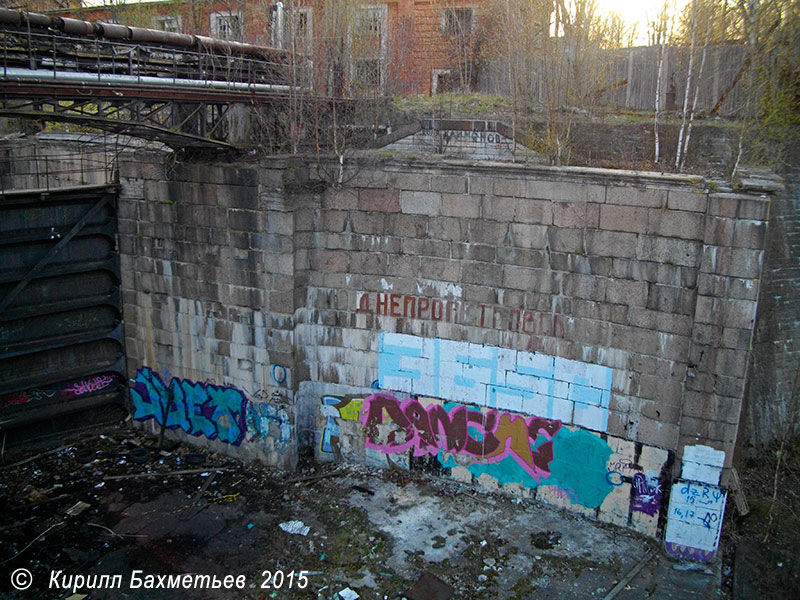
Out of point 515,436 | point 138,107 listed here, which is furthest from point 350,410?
point 138,107

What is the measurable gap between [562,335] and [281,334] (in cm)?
500

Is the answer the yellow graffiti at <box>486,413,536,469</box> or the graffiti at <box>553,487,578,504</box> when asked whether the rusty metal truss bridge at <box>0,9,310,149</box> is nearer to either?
the yellow graffiti at <box>486,413,536,469</box>

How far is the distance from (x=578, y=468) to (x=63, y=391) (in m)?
10.1

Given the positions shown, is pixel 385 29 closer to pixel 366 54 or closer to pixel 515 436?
pixel 366 54

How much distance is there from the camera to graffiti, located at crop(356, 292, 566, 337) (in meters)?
11.1

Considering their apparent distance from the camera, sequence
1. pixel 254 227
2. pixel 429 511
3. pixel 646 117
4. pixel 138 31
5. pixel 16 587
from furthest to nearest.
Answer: pixel 646 117 < pixel 254 227 < pixel 429 511 < pixel 138 31 < pixel 16 587

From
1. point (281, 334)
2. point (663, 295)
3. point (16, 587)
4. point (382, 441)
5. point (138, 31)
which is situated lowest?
point (16, 587)

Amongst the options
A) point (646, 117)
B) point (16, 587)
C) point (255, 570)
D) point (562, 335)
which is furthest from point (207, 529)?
point (646, 117)

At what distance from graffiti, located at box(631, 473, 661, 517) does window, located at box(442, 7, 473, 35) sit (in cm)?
1459

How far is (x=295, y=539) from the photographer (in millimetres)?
10766

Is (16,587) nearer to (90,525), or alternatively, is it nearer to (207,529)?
(90,525)

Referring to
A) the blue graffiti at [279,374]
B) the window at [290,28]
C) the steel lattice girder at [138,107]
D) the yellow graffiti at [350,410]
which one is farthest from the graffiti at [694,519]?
the window at [290,28]

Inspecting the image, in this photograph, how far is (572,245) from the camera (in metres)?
10.7

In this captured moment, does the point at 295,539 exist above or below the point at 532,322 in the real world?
below
